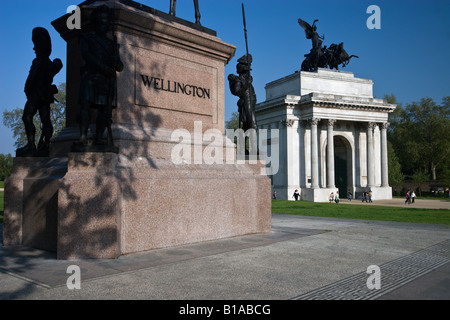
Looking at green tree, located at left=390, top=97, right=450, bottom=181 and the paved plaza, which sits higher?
green tree, located at left=390, top=97, right=450, bottom=181

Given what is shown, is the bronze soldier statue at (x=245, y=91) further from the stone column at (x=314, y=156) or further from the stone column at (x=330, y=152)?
the stone column at (x=330, y=152)

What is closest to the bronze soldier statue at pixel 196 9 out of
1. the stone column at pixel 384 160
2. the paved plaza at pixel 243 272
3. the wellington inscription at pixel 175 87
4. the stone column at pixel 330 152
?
the wellington inscription at pixel 175 87

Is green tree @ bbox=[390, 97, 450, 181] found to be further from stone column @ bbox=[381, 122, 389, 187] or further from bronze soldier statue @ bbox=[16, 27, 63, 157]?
bronze soldier statue @ bbox=[16, 27, 63, 157]

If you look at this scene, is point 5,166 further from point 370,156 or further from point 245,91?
point 245,91

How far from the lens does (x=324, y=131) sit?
49250 millimetres

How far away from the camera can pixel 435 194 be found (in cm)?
6562

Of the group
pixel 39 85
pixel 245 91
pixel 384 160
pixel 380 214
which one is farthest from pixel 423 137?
pixel 39 85

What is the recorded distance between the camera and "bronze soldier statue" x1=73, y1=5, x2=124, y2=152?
672 centimetres

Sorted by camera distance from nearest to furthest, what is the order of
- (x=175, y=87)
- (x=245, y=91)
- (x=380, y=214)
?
(x=175, y=87)
(x=245, y=91)
(x=380, y=214)

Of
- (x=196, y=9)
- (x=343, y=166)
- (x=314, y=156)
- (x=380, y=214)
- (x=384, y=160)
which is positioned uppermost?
(x=196, y=9)

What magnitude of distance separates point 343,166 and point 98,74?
165 feet

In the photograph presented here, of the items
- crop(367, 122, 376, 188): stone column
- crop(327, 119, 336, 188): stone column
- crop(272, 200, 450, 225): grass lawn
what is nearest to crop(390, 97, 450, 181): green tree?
crop(367, 122, 376, 188): stone column

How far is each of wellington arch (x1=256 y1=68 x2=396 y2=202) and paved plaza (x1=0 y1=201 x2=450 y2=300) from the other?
3909 centimetres
